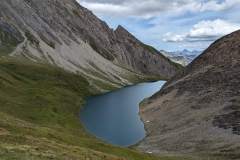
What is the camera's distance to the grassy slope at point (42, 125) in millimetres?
49938

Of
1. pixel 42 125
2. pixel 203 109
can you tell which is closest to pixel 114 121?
pixel 203 109

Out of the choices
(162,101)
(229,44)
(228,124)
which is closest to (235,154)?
(228,124)

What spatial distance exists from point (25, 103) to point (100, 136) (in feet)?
104

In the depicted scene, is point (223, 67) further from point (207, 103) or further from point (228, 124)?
point (228, 124)

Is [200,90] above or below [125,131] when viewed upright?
above

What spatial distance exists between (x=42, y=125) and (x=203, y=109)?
53717 mm

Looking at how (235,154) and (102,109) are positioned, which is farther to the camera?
(102,109)

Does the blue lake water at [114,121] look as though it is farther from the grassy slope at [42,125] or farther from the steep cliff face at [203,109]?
the grassy slope at [42,125]

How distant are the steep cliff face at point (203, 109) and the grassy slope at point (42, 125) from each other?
19924 mm

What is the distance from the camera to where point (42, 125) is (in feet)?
338

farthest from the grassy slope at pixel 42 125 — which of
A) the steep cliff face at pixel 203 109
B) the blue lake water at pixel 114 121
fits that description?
the steep cliff face at pixel 203 109

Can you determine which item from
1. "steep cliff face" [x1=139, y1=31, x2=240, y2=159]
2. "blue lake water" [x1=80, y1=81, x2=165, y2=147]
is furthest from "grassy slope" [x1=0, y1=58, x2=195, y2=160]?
"steep cliff face" [x1=139, y1=31, x2=240, y2=159]

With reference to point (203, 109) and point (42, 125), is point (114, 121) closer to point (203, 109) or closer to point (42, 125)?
point (203, 109)

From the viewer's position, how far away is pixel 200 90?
152875 mm
